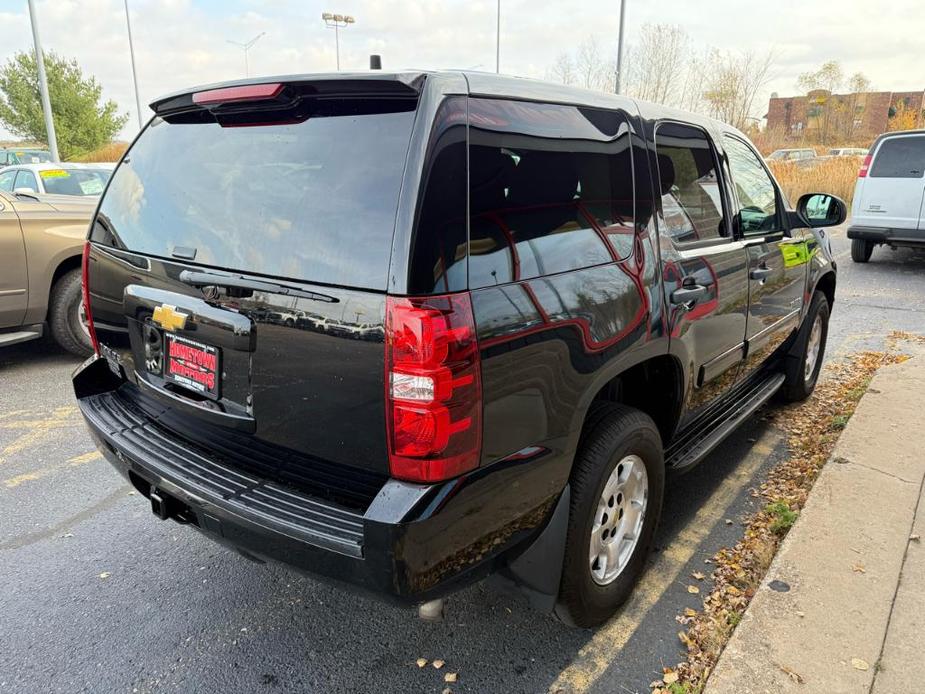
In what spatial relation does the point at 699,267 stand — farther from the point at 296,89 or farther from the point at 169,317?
the point at 169,317

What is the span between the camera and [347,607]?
2.64 m

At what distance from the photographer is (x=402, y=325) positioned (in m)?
1.67

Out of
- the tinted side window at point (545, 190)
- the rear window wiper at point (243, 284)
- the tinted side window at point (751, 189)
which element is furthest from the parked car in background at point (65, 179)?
the tinted side window at point (545, 190)

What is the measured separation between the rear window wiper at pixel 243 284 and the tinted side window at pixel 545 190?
45 cm

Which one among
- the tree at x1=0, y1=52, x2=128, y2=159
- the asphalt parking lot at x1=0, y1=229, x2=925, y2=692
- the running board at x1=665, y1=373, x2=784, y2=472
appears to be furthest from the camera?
the tree at x1=0, y1=52, x2=128, y2=159

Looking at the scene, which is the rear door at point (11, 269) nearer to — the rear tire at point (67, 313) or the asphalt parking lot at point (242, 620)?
the rear tire at point (67, 313)

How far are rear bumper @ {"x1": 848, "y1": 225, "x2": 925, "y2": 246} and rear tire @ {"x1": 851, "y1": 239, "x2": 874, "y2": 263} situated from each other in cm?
49

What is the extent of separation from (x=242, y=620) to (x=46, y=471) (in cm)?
191

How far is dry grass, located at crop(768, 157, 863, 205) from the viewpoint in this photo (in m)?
18.0

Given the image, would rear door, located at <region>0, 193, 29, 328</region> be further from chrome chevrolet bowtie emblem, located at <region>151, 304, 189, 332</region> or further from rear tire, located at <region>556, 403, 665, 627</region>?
rear tire, located at <region>556, 403, 665, 627</region>

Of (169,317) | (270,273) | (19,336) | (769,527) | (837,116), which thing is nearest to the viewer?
(270,273)

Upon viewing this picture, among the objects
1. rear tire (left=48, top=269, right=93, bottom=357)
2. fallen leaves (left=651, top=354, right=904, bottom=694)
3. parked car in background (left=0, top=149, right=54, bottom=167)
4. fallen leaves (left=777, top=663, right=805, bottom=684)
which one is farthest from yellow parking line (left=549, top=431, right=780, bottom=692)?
parked car in background (left=0, top=149, right=54, bottom=167)

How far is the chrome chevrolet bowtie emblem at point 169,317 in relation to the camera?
2137mm

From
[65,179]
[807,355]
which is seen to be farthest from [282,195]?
[65,179]
